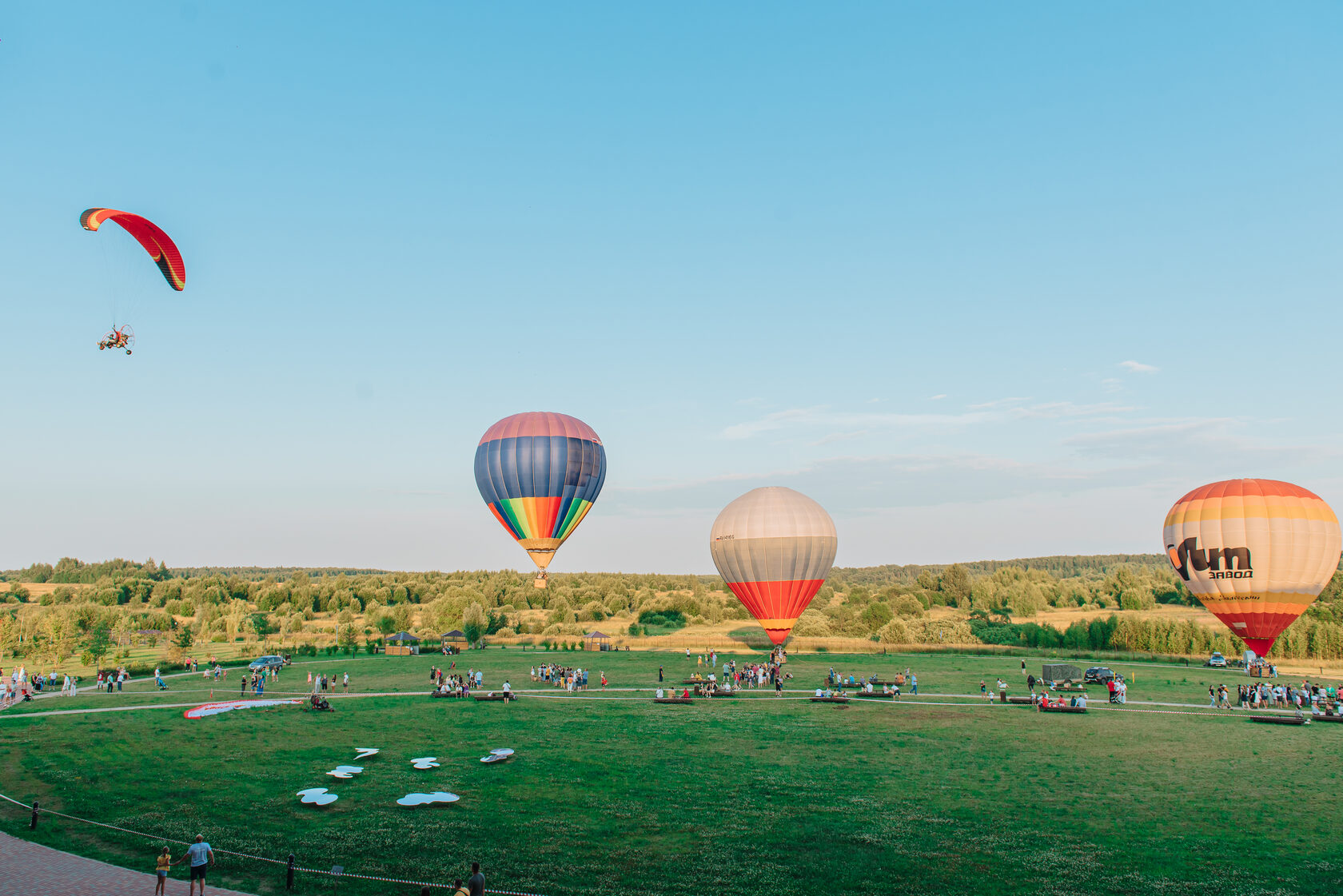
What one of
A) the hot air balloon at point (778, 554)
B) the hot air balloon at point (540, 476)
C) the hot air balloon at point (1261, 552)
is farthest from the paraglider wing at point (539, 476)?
the hot air balloon at point (1261, 552)

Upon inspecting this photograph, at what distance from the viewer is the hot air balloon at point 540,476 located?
183 ft

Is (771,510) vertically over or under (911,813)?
over

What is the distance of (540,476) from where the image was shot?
182 ft

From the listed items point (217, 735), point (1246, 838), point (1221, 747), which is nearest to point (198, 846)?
point (217, 735)

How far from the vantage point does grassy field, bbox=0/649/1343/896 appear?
17.9 m

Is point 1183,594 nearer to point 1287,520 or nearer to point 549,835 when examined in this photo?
point 1287,520

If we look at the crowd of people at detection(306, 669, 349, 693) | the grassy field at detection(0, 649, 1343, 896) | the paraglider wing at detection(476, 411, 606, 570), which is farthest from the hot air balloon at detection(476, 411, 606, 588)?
the grassy field at detection(0, 649, 1343, 896)

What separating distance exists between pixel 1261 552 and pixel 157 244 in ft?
179

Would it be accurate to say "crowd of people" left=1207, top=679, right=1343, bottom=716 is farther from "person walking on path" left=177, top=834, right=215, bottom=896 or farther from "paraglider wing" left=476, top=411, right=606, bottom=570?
"person walking on path" left=177, top=834, right=215, bottom=896

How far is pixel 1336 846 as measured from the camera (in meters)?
19.3

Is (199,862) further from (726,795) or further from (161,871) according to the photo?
(726,795)

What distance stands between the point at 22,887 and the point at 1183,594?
129 metres

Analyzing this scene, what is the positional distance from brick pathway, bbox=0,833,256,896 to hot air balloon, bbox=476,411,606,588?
3746 cm

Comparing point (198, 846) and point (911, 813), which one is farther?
point (911, 813)
